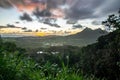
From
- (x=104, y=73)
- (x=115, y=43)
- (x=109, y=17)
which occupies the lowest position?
(x=104, y=73)

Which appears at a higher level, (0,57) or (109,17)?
(109,17)

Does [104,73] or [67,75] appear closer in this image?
[67,75]

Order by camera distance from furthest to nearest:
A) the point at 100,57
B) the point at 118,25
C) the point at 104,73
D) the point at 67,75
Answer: the point at 118,25
the point at 100,57
the point at 104,73
the point at 67,75

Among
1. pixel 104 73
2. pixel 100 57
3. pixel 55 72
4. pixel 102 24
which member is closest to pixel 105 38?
pixel 102 24

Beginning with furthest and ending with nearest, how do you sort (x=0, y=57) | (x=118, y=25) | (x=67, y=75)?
(x=118, y=25)
(x=67, y=75)
(x=0, y=57)

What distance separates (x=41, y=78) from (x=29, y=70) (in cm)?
31

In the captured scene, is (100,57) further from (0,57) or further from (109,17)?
(0,57)

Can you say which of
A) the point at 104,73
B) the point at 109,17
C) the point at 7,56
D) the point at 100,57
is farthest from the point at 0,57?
the point at 109,17

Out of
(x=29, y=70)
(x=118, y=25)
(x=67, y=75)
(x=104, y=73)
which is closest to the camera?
(x=29, y=70)

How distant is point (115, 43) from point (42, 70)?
117 feet

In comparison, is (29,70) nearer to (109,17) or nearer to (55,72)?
(55,72)

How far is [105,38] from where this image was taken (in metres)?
53.4

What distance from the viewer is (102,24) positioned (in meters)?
53.3

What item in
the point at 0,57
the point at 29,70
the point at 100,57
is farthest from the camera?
the point at 100,57
